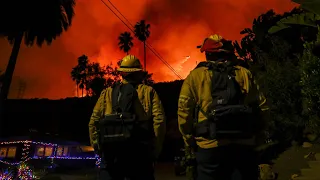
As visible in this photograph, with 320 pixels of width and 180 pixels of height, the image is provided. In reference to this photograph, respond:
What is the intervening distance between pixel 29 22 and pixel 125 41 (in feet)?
165

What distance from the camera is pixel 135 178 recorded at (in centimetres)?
428

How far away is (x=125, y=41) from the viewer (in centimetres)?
8094

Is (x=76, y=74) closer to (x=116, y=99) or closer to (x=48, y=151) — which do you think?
(x=48, y=151)

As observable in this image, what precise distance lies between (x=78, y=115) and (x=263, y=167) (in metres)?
54.8

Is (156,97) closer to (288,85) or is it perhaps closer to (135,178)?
(135,178)

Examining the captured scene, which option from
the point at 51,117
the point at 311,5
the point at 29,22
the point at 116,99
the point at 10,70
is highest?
the point at 29,22

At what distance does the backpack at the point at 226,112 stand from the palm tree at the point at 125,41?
77398 mm

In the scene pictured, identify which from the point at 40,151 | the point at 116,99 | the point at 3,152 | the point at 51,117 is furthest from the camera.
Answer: the point at 51,117

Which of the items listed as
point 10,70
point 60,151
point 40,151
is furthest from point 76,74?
point 40,151

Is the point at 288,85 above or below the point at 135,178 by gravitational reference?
above

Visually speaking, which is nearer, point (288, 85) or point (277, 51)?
point (288, 85)

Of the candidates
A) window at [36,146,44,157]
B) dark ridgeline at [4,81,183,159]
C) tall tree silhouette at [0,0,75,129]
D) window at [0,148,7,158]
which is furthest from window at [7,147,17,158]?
dark ridgeline at [4,81,183,159]

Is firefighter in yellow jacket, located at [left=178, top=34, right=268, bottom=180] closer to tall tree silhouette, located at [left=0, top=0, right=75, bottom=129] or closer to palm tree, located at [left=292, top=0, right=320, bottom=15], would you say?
palm tree, located at [left=292, top=0, right=320, bottom=15]

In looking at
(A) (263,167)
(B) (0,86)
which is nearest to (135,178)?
(A) (263,167)
